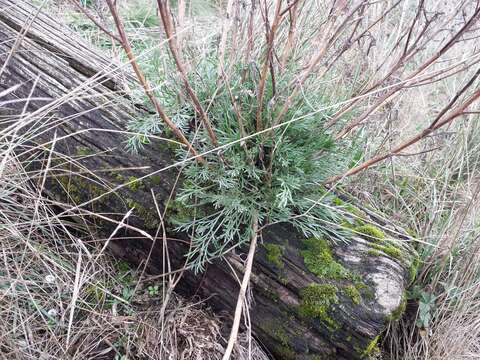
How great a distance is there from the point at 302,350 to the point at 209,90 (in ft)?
3.36

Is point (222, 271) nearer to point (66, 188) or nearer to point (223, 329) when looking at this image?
point (223, 329)

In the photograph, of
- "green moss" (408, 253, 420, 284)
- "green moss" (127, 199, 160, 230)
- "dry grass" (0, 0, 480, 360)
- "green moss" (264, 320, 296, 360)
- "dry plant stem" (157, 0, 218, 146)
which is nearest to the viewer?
"dry plant stem" (157, 0, 218, 146)

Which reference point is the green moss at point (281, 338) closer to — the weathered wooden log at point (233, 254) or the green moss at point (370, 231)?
the weathered wooden log at point (233, 254)

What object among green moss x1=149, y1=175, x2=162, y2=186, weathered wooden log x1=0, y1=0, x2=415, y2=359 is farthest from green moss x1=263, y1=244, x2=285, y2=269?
green moss x1=149, y1=175, x2=162, y2=186

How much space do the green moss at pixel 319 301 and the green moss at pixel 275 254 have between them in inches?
5.0

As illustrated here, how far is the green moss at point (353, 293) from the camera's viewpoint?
154 cm

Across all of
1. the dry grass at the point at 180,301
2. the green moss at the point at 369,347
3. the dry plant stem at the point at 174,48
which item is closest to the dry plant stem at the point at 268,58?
the dry grass at the point at 180,301

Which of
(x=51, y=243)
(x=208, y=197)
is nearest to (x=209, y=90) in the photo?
(x=208, y=197)

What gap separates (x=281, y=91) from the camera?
1.59m

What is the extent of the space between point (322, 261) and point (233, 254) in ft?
1.07

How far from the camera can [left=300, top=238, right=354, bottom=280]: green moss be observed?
62.6 inches

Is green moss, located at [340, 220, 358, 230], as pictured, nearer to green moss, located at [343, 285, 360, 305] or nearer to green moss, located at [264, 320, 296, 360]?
green moss, located at [343, 285, 360, 305]

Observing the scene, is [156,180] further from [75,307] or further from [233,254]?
[75,307]

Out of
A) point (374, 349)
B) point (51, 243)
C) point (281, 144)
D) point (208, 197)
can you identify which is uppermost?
point (281, 144)
